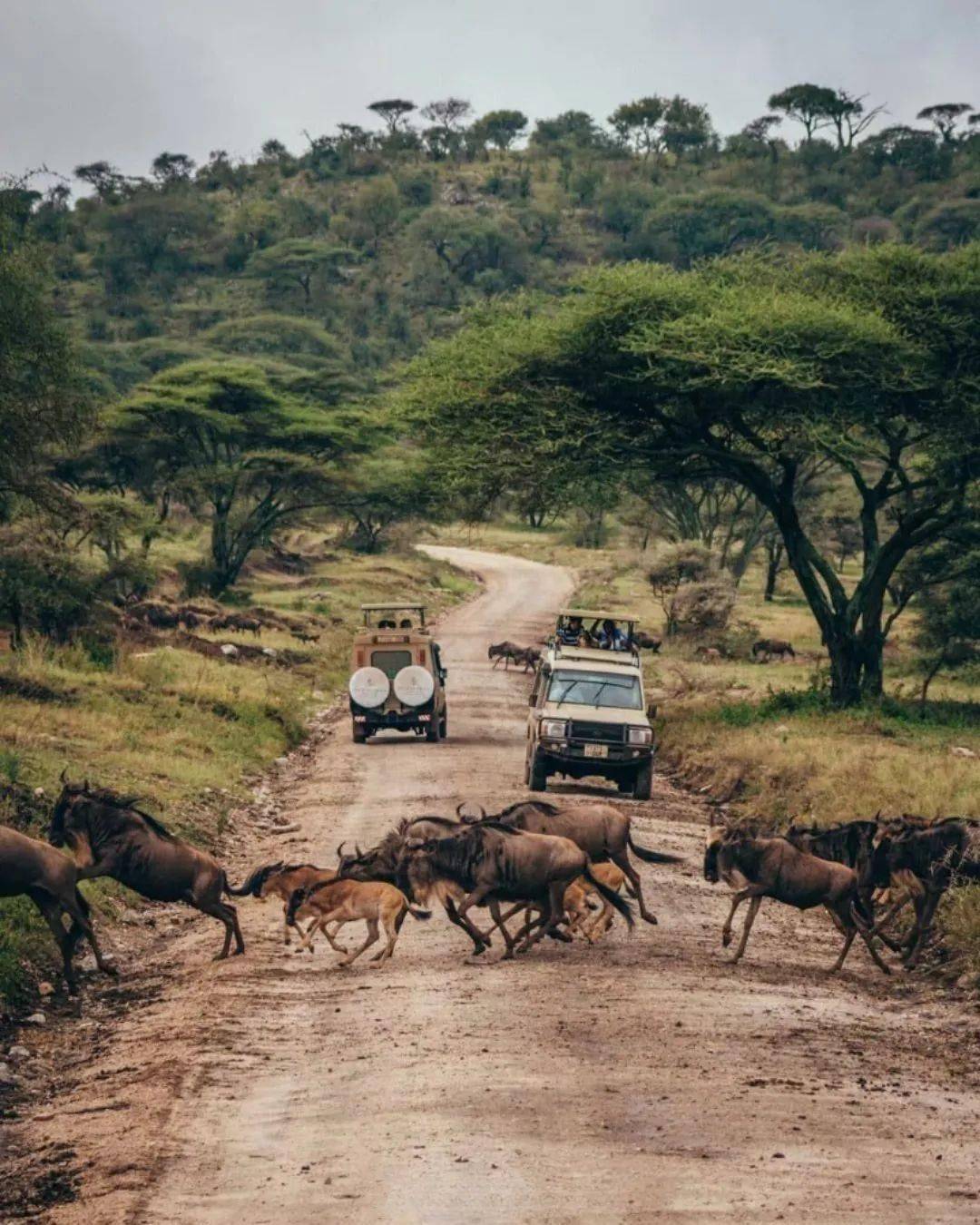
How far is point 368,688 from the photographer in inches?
1113

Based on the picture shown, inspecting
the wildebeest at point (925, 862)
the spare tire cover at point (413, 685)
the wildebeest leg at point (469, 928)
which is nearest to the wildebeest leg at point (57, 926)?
the wildebeest leg at point (469, 928)

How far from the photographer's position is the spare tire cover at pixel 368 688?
28.2 m

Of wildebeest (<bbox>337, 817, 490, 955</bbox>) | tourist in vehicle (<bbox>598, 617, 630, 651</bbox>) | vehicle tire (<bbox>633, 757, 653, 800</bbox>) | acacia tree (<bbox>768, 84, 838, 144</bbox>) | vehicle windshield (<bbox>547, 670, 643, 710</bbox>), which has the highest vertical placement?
acacia tree (<bbox>768, 84, 838, 144</bbox>)

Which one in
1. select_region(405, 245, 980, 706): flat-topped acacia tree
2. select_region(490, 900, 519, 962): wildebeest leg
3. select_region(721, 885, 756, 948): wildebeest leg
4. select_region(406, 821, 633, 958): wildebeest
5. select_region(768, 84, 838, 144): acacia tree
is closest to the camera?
select_region(490, 900, 519, 962): wildebeest leg

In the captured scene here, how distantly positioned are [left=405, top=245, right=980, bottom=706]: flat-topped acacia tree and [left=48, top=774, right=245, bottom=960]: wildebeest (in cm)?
1759

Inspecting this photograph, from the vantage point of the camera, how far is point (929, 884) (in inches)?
576

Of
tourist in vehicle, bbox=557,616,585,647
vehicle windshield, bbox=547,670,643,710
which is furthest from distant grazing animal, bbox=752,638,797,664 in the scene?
vehicle windshield, bbox=547,670,643,710

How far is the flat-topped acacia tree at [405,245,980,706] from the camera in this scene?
29.9m

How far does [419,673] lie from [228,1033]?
670 inches

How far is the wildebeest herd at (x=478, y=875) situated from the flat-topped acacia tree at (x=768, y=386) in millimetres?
15241

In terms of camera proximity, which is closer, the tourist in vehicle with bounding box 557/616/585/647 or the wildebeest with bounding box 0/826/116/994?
the wildebeest with bounding box 0/826/116/994

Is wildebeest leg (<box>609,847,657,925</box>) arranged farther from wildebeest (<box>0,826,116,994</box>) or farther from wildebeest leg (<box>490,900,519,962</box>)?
wildebeest (<box>0,826,116,994</box>)

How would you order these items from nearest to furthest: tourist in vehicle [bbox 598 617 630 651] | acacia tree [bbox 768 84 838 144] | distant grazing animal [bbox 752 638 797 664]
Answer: tourist in vehicle [bbox 598 617 630 651]
distant grazing animal [bbox 752 638 797 664]
acacia tree [bbox 768 84 838 144]

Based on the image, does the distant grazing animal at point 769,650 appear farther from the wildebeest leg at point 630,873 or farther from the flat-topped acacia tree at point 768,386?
the wildebeest leg at point 630,873
